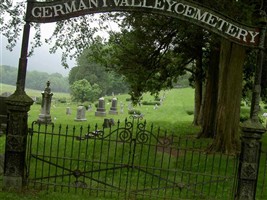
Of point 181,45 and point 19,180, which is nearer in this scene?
point 19,180

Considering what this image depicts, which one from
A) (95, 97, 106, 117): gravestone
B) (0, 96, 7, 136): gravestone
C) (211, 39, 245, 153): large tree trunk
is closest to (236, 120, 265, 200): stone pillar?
(211, 39, 245, 153): large tree trunk

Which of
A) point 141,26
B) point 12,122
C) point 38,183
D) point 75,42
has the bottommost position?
point 38,183

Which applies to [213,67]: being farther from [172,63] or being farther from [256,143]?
[256,143]

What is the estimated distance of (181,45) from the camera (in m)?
20.9

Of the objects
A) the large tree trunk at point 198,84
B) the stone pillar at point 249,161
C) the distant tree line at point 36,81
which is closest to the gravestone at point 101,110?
the large tree trunk at point 198,84

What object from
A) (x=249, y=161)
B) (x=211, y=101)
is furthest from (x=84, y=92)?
(x=249, y=161)

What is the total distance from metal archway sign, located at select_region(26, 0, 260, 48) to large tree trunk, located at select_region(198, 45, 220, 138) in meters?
11.0

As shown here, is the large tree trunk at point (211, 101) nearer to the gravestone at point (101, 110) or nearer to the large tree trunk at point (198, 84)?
the large tree trunk at point (198, 84)

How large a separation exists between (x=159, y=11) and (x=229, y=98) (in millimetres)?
6679

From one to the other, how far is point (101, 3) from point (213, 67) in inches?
529

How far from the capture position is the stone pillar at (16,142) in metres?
7.54

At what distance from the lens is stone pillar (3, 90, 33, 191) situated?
7539 millimetres

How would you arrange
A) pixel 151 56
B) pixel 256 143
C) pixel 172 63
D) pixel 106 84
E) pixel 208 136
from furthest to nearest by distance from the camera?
pixel 106 84, pixel 172 63, pixel 151 56, pixel 208 136, pixel 256 143

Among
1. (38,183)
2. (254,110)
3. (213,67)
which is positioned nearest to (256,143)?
(254,110)
